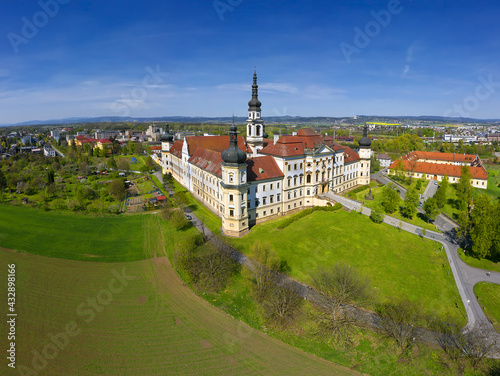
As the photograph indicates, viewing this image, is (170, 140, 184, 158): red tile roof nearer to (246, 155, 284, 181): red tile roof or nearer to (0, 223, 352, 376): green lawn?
(246, 155, 284, 181): red tile roof

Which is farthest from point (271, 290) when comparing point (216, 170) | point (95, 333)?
point (216, 170)

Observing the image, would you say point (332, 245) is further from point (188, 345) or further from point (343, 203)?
point (188, 345)

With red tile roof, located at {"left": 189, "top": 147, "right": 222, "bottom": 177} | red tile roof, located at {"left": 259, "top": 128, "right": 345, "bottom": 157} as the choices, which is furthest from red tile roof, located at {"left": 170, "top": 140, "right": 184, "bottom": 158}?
red tile roof, located at {"left": 259, "top": 128, "right": 345, "bottom": 157}

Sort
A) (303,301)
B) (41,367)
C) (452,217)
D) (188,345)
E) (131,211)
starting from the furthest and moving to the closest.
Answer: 1. (131,211)
2. (452,217)
3. (303,301)
4. (188,345)
5. (41,367)

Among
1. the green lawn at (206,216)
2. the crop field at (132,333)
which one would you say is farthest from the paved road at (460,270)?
the green lawn at (206,216)

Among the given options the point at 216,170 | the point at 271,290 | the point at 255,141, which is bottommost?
the point at 271,290

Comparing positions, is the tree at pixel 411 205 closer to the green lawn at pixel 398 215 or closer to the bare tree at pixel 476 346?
the green lawn at pixel 398 215

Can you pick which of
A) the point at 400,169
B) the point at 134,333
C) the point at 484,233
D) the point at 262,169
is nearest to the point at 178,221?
the point at 262,169

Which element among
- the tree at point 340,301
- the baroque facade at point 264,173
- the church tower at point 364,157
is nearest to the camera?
the tree at point 340,301
